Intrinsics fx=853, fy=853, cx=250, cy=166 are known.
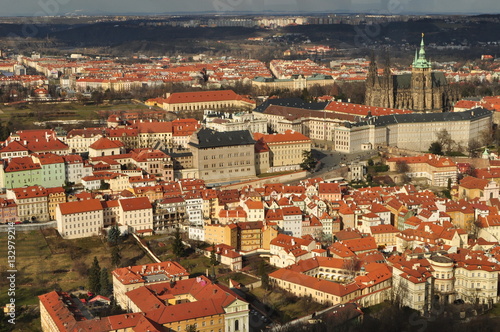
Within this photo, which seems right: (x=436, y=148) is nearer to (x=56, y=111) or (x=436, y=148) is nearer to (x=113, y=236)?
(x=113, y=236)

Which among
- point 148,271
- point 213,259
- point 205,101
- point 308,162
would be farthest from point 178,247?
point 205,101

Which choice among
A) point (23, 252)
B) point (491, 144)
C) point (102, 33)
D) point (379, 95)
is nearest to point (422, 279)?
point (23, 252)

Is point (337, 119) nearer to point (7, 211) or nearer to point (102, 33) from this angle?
point (7, 211)

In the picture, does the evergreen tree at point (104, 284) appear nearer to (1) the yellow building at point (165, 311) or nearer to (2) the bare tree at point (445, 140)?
(1) the yellow building at point (165, 311)

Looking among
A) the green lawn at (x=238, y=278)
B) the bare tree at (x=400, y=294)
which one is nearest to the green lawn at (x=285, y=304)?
the green lawn at (x=238, y=278)

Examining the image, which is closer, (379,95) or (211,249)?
(211,249)

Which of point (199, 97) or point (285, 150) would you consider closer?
point (285, 150)
